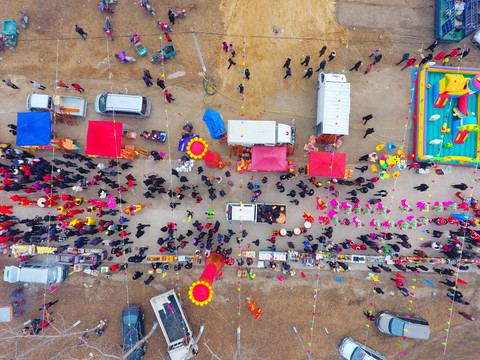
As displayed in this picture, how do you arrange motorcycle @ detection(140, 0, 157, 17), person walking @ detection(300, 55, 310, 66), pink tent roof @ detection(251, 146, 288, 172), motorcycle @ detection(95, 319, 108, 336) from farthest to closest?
motorcycle @ detection(140, 0, 157, 17) < motorcycle @ detection(95, 319, 108, 336) < person walking @ detection(300, 55, 310, 66) < pink tent roof @ detection(251, 146, 288, 172)

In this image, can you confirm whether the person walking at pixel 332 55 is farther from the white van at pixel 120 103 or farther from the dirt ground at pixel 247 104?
the white van at pixel 120 103

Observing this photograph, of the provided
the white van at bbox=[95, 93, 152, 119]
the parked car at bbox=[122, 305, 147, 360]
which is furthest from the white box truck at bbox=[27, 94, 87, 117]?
the parked car at bbox=[122, 305, 147, 360]

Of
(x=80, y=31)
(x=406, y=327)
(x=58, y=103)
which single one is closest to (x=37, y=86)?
Answer: (x=58, y=103)

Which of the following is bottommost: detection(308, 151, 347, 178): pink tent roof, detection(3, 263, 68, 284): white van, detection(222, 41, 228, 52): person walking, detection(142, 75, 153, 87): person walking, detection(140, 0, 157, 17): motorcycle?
detection(3, 263, 68, 284): white van

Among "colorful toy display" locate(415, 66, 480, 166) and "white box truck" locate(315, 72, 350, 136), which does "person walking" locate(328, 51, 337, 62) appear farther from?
"colorful toy display" locate(415, 66, 480, 166)

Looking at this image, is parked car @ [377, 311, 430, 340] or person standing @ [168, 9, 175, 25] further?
person standing @ [168, 9, 175, 25]

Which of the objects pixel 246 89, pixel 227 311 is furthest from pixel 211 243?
pixel 246 89

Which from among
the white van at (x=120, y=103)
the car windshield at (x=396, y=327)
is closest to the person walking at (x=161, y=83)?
the white van at (x=120, y=103)

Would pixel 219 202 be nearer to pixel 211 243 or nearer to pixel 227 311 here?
pixel 211 243
